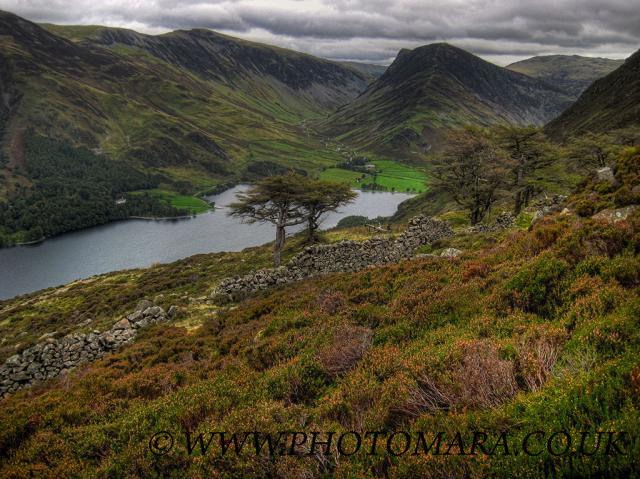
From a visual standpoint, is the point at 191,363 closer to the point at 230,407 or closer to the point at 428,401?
the point at 230,407

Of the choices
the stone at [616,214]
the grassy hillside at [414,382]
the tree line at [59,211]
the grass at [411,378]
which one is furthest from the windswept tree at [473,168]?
the tree line at [59,211]

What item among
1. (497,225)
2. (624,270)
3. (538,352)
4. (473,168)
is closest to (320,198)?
(473,168)

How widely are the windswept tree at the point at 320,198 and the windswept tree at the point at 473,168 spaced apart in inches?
426

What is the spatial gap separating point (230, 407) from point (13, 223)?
632ft

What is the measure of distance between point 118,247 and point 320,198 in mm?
120495

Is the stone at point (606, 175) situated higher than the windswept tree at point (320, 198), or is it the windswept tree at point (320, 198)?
the stone at point (606, 175)

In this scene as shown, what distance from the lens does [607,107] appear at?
148 metres

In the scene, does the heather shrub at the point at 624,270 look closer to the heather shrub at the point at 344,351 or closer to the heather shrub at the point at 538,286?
the heather shrub at the point at 538,286

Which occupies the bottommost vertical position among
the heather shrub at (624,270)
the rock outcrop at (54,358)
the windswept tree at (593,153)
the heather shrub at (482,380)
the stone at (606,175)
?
the rock outcrop at (54,358)

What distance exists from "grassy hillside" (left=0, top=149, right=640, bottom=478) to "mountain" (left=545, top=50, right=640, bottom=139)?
470 ft

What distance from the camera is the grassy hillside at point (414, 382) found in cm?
500

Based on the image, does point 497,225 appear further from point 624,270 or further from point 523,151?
point 624,270

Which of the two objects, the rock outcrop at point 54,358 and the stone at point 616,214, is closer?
the stone at point 616,214

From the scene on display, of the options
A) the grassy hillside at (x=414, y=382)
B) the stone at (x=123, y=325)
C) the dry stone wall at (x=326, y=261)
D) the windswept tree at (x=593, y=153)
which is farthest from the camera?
the windswept tree at (x=593, y=153)
